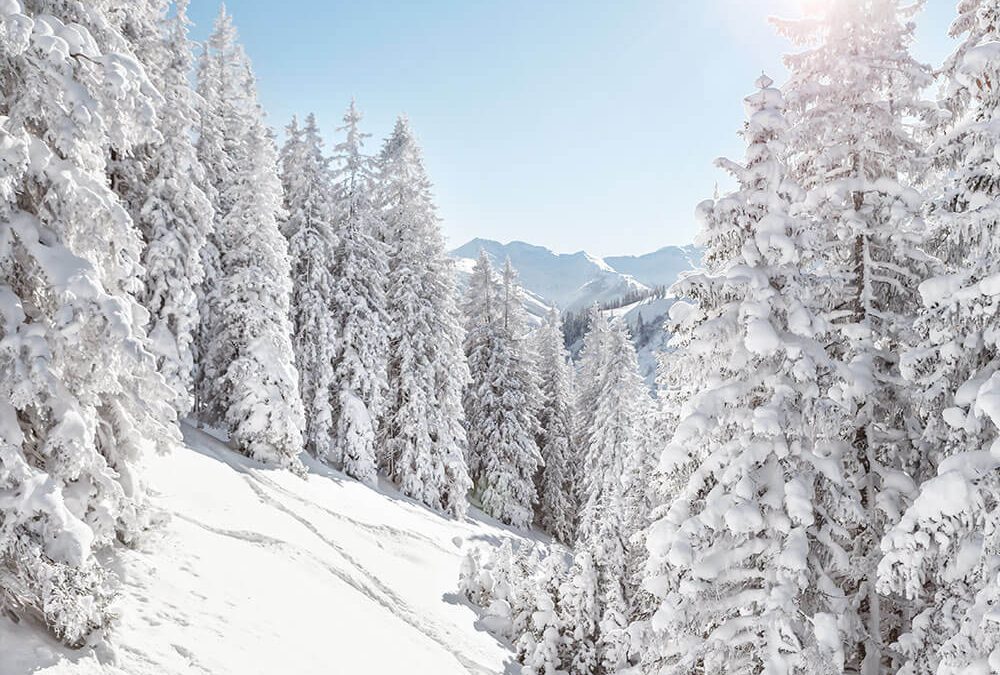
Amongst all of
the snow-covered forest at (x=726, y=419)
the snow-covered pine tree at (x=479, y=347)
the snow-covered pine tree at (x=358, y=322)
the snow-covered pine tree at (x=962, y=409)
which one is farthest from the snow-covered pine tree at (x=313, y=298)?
the snow-covered pine tree at (x=962, y=409)

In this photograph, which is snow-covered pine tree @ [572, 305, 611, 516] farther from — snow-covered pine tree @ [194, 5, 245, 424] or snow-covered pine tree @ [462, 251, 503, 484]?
snow-covered pine tree @ [194, 5, 245, 424]

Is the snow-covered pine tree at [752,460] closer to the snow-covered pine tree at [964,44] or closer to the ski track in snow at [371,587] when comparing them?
the snow-covered pine tree at [964,44]

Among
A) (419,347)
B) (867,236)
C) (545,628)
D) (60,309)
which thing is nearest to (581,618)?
(545,628)

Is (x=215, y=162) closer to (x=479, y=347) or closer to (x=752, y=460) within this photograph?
(x=479, y=347)

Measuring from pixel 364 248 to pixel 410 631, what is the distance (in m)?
21.6

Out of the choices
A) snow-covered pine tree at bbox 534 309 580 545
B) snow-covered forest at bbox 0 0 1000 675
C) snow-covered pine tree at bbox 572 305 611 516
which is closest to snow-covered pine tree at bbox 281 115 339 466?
snow-covered forest at bbox 0 0 1000 675

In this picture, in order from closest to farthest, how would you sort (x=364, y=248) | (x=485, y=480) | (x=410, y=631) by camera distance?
(x=410, y=631), (x=364, y=248), (x=485, y=480)

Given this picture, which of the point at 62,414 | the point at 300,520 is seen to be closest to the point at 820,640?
the point at 62,414

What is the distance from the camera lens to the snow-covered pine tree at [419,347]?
31.9 metres

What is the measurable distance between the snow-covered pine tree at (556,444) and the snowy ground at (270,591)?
18826 millimetres

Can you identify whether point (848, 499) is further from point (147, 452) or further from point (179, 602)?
point (147, 452)

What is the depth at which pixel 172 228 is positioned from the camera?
75.1 ft

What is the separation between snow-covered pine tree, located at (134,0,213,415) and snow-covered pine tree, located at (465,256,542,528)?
61.4 ft

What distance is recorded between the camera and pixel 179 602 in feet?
32.9
